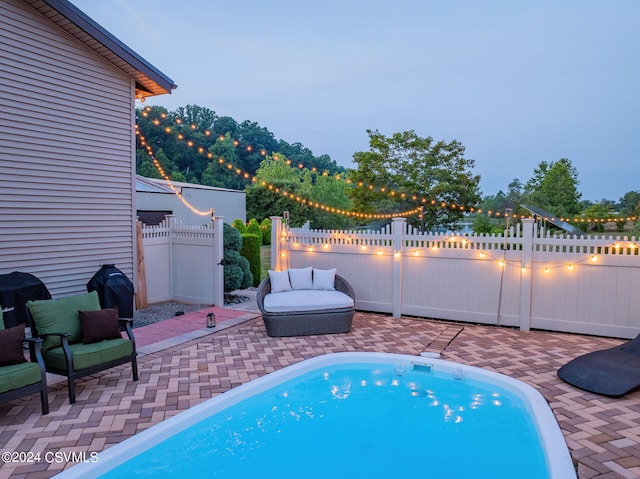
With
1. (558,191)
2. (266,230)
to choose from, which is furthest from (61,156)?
(558,191)

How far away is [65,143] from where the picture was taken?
6410 millimetres

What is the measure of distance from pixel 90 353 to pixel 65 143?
12.1 ft

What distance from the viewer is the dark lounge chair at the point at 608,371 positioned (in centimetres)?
415

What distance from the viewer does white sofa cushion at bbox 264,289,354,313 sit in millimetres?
6254

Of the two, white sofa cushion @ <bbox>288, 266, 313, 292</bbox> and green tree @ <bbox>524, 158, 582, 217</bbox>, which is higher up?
green tree @ <bbox>524, 158, 582, 217</bbox>

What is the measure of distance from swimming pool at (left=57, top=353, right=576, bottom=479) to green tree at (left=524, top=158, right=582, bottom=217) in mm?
16887

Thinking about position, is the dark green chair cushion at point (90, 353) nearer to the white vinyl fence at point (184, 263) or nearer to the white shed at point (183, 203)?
the white vinyl fence at point (184, 263)

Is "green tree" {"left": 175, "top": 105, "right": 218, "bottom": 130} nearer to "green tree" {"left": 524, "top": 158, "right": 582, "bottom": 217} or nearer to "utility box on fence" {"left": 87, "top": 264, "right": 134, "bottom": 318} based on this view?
"green tree" {"left": 524, "top": 158, "right": 582, "bottom": 217}

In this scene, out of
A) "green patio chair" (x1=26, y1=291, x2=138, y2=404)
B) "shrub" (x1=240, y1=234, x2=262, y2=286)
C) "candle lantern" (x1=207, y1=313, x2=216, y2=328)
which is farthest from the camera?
"shrub" (x1=240, y1=234, x2=262, y2=286)

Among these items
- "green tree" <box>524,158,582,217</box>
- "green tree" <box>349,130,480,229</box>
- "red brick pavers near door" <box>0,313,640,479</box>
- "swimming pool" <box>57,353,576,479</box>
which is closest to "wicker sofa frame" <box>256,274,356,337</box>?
"red brick pavers near door" <box>0,313,640,479</box>

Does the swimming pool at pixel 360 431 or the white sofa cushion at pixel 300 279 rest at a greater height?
the white sofa cushion at pixel 300 279

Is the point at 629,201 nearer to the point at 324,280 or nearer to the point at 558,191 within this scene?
the point at 558,191

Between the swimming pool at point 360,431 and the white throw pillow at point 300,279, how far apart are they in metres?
2.14

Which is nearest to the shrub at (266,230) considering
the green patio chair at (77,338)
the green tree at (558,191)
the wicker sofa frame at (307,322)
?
the green tree at (558,191)
